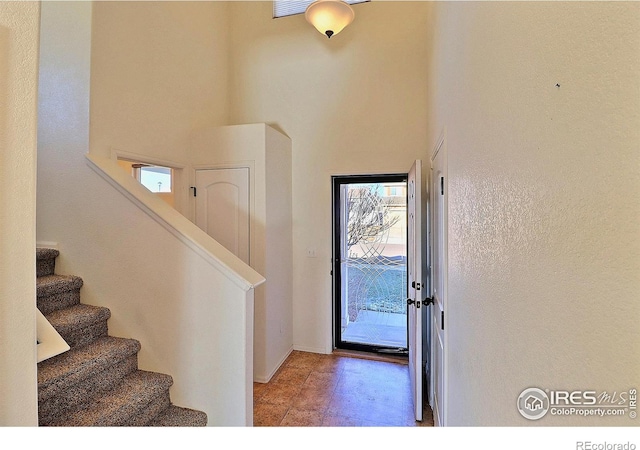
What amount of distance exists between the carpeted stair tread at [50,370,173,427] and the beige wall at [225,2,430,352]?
1727mm

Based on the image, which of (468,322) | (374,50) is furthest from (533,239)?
(374,50)

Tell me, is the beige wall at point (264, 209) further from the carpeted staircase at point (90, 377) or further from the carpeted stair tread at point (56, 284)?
the carpeted stair tread at point (56, 284)

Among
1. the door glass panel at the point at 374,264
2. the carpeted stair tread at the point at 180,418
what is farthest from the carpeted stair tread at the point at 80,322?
the door glass panel at the point at 374,264

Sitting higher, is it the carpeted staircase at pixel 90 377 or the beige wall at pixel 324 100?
the beige wall at pixel 324 100

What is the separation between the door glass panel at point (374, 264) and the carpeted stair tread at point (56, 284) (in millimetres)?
2374

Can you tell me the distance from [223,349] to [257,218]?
129 cm

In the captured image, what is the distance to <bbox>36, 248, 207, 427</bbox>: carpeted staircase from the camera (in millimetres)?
1452

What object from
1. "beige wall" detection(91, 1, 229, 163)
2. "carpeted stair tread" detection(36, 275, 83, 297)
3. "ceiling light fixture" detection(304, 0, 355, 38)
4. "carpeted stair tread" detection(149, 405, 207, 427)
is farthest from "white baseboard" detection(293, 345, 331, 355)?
"ceiling light fixture" detection(304, 0, 355, 38)

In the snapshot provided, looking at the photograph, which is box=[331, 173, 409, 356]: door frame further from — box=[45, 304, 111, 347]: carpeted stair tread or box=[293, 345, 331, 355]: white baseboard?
box=[45, 304, 111, 347]: carpeted stair tread

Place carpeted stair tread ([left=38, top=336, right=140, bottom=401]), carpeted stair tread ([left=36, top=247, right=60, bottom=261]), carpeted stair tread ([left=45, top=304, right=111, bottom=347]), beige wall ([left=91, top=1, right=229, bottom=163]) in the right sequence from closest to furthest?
1. carpeted stair tread ([left=38, top=336, right=140, bottom=401])
2. carpeted stair tread ([left=45, top=304, right=111, bottom=347])
3. carpeted stair tread ([left=36, top=247, right=60, bottom=261])
4. beige wall ([left=91, top=1, right=229, bottom=163])

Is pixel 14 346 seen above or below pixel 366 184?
below

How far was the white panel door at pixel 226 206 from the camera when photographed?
111 inches

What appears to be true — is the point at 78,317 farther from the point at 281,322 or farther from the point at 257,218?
the point at 281,322
